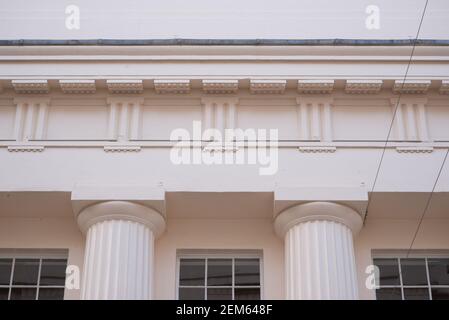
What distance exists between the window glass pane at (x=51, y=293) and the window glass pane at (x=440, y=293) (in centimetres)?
661

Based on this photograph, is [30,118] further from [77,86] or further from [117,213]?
[117,213]

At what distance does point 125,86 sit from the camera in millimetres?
17297

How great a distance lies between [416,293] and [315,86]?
417 cm

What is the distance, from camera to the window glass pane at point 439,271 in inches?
661

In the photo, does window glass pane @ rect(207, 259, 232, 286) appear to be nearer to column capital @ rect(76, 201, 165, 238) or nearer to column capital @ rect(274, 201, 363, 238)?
column capital @ rect(274, 201, 363, 238)

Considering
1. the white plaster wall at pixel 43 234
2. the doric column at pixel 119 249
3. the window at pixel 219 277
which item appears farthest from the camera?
the white plaster wall at pixel 43 234

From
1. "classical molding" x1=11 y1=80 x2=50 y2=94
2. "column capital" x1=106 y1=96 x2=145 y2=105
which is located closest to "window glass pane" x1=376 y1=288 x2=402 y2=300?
"column capital" x1=106 y1=96 x2=145 y2=105

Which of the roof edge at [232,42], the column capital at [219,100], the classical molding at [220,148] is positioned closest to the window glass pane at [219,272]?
the classical molding at [220,148]

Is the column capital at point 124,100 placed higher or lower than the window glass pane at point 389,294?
higher

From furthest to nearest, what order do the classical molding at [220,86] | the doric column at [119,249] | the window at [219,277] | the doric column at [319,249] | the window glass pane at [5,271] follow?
1. the classical molding at [220,86]
2. the window glass pane at [5,271]
3. the window at [219,277]
4. the doric column at [319,249]
5. the doric column at [119,249]

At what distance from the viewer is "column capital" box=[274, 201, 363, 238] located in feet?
53.3

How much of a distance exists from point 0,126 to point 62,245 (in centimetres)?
251

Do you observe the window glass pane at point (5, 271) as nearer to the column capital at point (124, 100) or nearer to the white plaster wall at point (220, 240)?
the white plaster wall at point (220, 240)
